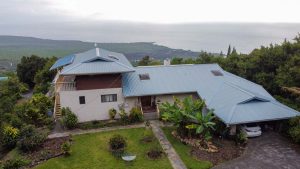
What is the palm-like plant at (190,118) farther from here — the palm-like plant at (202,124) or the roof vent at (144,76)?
the roof vent at (144,76)

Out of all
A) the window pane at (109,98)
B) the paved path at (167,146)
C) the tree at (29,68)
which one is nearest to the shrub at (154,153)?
the paved path at (167,146)

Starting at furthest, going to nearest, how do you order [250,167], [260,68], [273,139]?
1. [260,68]
2. [273,139]
3. [250,167]

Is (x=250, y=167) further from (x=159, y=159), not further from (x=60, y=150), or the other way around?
(x=60, y=150)

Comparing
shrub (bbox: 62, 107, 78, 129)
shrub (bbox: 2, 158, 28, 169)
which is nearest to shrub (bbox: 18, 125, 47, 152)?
shrub (bbox: 62, 107, 78, 129)

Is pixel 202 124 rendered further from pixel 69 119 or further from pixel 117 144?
pixel 69 119

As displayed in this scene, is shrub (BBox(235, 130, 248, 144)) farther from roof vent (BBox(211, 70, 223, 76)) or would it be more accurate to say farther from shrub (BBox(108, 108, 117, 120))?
shrub (BBox(108, 108, 117, 120))

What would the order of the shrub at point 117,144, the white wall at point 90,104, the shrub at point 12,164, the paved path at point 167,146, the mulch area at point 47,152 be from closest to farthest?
the shrub at point 12,164 < the paved path at point 167,146 < the mulch area at point 47,152 < the shrub at point 117,144 < the white wall at point 90,104

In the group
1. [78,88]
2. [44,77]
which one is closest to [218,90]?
[78,88]
